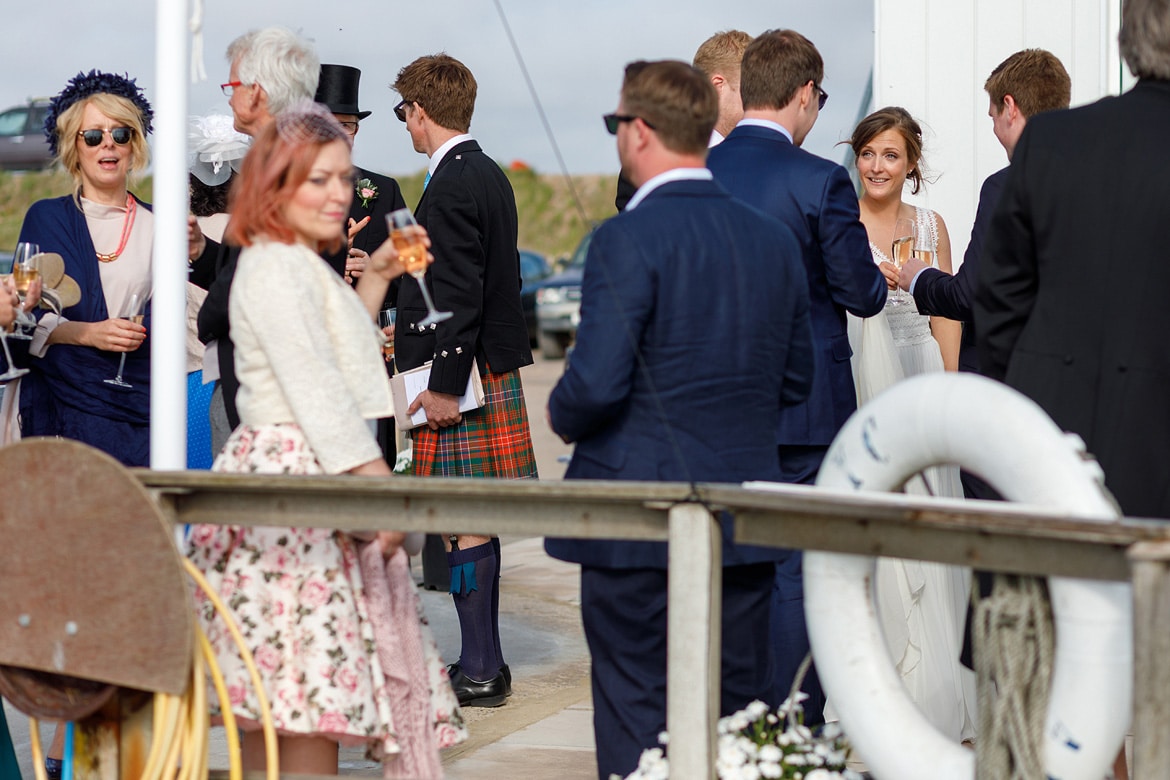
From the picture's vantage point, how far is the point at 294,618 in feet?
9.02

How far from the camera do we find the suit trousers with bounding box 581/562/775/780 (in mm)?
2920

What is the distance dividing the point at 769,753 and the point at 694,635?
459mm

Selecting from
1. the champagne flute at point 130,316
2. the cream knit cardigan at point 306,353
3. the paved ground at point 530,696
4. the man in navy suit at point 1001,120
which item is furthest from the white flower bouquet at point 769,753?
the champagne flute at point 130,316

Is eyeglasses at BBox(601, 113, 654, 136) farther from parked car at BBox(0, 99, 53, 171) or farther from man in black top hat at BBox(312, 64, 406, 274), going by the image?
parked car at BBox(0, 99, 53, 171)

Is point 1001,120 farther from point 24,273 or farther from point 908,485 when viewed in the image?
point 24,273

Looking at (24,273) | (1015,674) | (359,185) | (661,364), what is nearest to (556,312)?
(359,185)

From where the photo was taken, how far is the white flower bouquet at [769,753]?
279 centimetres

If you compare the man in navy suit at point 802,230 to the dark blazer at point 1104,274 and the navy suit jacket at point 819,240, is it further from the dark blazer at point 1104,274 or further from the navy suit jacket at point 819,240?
the dark blazer at point 1104,274

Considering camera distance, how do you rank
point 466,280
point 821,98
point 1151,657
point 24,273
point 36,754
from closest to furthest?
1. point 1151,657
2. point 36,754
3. point 24,273
4. point 821,98
5. point 466,280

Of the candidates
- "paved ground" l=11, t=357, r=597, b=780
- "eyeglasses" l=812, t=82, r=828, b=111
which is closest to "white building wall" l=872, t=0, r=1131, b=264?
"eyeglasses" l=812, t=82, r=828, b=111

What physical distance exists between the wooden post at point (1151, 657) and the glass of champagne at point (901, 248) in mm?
2157

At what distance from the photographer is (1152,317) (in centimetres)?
281

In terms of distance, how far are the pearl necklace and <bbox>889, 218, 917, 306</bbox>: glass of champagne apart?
6.54ft

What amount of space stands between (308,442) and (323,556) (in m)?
0.21
